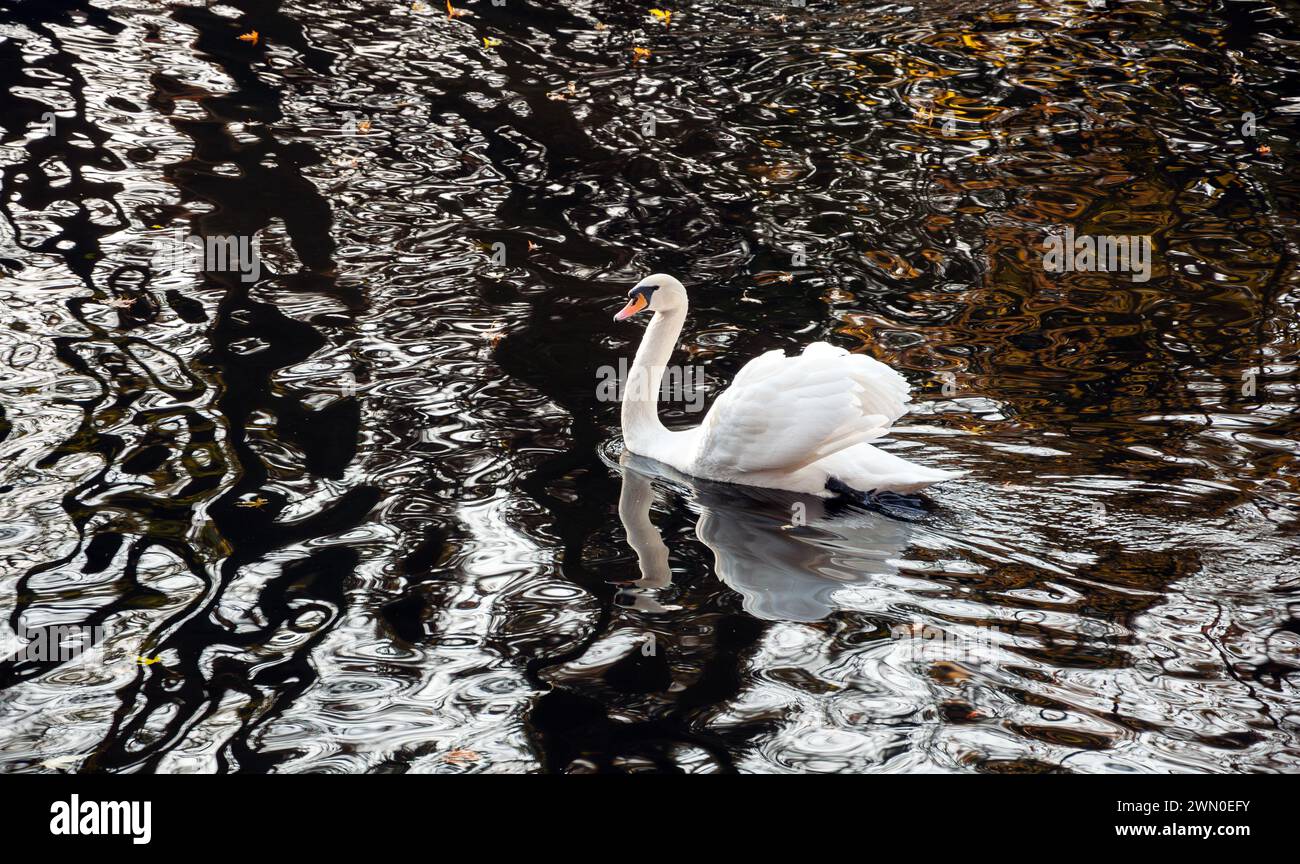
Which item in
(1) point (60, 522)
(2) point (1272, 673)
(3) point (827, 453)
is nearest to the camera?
(2) point (1272, 673)

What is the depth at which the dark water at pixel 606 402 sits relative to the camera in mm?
4988

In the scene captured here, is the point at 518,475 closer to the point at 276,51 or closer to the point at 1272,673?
the point at 1272,673

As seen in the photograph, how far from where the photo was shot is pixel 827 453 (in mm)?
6660

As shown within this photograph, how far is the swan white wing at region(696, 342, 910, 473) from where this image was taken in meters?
6.58

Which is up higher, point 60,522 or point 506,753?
point 60,522

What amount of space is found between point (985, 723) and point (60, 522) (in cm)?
456

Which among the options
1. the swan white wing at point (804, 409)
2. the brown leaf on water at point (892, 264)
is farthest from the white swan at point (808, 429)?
the brown leaf on water at point (892, 264)

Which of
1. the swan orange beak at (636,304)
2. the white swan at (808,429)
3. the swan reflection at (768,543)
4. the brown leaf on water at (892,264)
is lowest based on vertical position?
the swan reflection at (768,543)

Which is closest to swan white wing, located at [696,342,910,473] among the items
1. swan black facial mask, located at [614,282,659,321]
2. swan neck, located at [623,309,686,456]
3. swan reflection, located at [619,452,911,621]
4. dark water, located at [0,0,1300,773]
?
→ swan reflection, located at [619,452,911,621]

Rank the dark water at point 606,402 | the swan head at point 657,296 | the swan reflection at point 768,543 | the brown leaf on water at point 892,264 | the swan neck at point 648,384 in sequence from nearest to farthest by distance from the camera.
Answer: the dark water at point 606,402
the swan reflection at point 768,543
the swan neck at point 648,384
the swan head at point 657,296
the brown leaf on water at point 892,264

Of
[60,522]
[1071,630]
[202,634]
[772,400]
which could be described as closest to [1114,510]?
[1071,630]

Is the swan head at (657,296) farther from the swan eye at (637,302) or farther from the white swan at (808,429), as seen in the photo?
the white swan at (808,429)

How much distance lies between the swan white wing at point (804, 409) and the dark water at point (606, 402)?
A: 0.37 m

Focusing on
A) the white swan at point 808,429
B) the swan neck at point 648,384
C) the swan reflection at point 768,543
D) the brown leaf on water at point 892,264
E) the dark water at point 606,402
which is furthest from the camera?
the brown leaf on water at point 892,264
